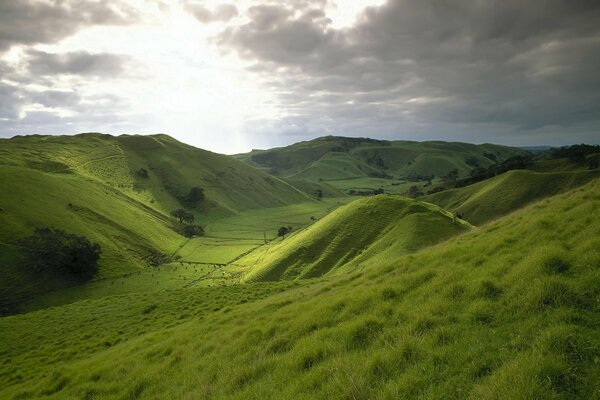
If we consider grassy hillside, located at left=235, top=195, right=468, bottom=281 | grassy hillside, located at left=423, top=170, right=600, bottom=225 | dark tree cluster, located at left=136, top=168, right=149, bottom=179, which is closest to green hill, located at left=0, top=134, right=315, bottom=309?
dark tree cluster, located at left=136, top=168, right=149, bottom=179

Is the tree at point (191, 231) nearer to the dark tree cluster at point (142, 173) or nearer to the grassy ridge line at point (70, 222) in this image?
the grassy ridge line at point (70, 222)

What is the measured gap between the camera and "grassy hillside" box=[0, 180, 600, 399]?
8133 millimetres

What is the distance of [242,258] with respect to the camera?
337 ft

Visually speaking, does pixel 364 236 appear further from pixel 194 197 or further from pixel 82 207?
pixel 194 197

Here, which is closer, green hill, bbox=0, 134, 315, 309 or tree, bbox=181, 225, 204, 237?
green hill, bbox=0, 134, 315, 309

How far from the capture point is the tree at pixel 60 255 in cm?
7919

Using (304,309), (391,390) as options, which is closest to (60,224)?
(304,309)

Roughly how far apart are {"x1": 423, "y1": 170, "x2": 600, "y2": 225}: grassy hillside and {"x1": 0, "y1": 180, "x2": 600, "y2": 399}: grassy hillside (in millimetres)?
95807

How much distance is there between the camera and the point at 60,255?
262 ft

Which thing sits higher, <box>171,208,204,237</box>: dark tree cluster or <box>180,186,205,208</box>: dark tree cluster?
<box>180,186,205,208</box>: dark tree cluster

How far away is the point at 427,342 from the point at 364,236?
51000 millimetres

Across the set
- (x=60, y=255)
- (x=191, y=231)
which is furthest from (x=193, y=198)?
(x=60, y=255)

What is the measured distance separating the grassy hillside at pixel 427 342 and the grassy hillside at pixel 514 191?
9581 cm

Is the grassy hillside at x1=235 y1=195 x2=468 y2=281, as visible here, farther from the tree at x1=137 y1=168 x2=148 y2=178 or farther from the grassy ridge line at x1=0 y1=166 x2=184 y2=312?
the tree at x1=137 y1=168 x2=148 y2=178
